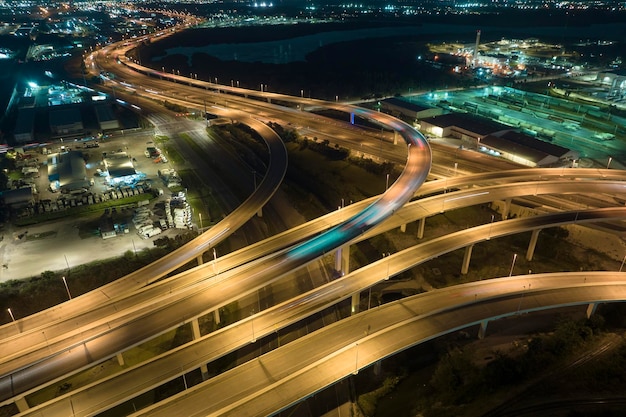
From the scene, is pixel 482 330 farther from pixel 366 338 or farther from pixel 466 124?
pixel 466 124

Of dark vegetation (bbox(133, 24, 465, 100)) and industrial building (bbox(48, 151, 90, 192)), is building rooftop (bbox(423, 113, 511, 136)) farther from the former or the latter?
industrial building (bbox(48, 151, 90, 192))

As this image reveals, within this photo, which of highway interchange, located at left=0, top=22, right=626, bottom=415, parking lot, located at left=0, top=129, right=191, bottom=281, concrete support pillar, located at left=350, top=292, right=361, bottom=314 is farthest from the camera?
parking lot, located at left=0, top=129, right=191, bottom=281

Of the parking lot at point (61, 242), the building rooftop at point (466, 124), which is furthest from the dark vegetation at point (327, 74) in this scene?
the parking lot at point (61, 242)

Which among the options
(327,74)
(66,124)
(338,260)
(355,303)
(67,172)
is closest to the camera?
(355,303)

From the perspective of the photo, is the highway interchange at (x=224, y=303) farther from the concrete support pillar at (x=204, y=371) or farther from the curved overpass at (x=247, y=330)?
the concrete support pillar at (x=204, y=371)

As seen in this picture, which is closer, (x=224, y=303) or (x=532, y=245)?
(x=224, y=303)

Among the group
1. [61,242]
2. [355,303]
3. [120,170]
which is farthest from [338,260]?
[120,170]

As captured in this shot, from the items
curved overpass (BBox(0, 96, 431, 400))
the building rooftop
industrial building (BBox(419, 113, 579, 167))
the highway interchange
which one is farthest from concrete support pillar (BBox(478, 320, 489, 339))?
the building rooftop
